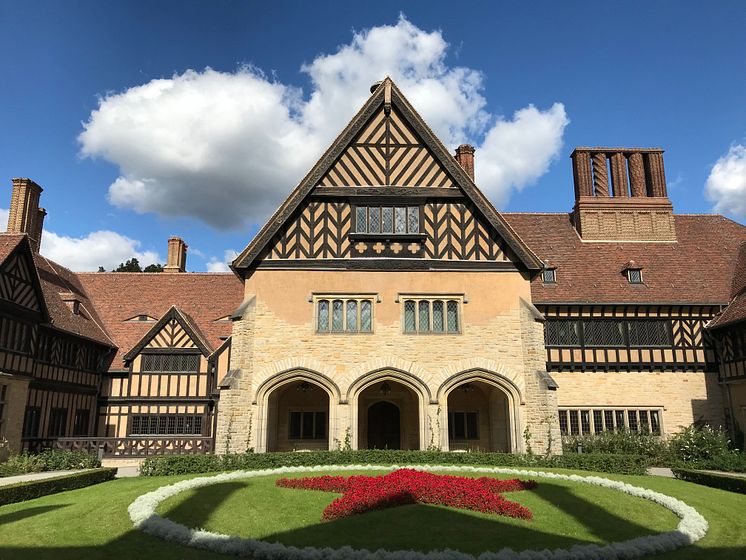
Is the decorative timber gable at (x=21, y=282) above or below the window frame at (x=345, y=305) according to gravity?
above

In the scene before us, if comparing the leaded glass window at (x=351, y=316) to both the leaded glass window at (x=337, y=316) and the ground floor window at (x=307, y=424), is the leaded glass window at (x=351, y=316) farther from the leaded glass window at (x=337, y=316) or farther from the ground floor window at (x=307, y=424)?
the ground floor window at (x=307, y=424)

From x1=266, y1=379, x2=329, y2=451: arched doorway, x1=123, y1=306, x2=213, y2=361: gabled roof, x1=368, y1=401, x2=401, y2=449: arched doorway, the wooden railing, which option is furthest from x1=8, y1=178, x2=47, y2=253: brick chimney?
x1=368, y1=401, x2=401, y2=449: arched doorway

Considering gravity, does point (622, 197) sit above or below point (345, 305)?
above

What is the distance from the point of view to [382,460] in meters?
17.3

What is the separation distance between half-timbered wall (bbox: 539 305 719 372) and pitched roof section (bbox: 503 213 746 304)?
1.83 feet

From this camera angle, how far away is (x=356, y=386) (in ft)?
63.5

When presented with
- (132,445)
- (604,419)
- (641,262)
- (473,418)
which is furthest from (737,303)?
(132,445)

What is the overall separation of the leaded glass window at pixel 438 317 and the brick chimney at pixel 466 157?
Answer: 10.1 meters

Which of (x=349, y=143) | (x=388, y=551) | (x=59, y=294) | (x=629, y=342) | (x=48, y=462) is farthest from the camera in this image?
(x=59, y=294)

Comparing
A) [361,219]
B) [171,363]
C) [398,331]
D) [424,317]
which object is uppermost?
[361,219]

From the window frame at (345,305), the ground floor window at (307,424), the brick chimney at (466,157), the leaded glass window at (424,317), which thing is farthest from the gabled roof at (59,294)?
the brick chimney at (466,157)

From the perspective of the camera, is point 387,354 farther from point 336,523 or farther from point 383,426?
point 336,523

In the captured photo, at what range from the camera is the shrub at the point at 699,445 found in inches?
821

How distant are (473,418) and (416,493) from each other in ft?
40.6
